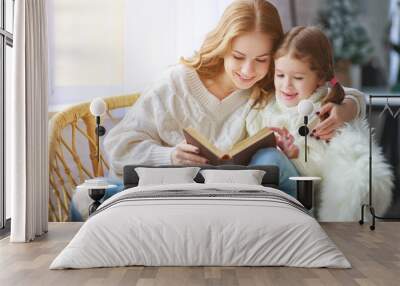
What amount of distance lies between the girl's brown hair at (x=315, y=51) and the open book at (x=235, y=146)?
2.71 feet

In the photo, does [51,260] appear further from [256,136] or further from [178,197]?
[256,136]

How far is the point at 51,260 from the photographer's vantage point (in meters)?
4.94

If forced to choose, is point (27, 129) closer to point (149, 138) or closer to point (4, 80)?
point (4, 80)

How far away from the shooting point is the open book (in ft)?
24.0

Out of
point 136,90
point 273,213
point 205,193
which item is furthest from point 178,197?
point 136,90

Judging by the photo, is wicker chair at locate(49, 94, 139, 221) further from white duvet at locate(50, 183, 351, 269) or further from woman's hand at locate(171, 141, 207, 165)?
white duvet at locate(50, 183, 351, 269)

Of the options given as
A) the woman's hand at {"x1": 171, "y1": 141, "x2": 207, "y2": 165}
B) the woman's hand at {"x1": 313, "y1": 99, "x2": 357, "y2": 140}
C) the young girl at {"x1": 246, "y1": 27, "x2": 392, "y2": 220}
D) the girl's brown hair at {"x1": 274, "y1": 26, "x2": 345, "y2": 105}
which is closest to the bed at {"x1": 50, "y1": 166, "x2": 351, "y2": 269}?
the woman's hand at {"x1": 171, "y1": 141, "x2": 207, "y2": 165}

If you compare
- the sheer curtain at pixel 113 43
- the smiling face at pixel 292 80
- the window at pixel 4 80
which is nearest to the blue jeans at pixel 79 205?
the window at pixel 4 80

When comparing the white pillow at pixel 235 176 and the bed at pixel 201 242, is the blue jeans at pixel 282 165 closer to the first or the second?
the white pillow at pixel 235 176

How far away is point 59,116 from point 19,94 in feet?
4.96

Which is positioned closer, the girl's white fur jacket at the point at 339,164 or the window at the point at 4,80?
the window at the point at 4,80

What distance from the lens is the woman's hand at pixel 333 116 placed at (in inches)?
289

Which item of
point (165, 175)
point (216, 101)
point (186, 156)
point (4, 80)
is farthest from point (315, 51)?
point (4, 80)

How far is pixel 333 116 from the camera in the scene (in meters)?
7.38
